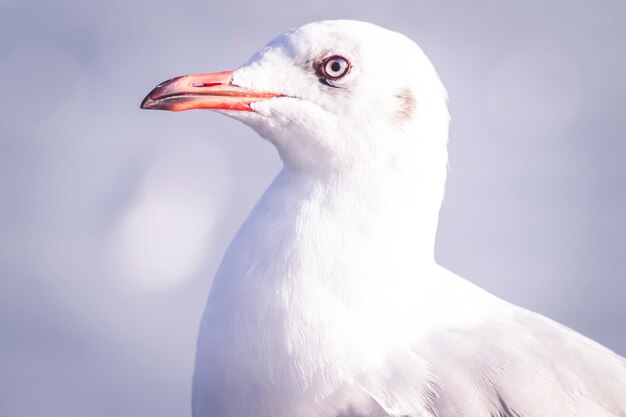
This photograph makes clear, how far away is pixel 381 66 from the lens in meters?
1.65

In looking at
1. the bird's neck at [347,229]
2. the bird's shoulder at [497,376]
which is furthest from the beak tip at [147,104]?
the bird's shoulder at [497,376]

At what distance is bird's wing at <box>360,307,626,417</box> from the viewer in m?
1.55

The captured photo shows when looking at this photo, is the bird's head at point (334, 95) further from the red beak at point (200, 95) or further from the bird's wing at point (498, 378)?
the bird's wing at point (498, 378)

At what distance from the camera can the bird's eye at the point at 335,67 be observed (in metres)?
1.64

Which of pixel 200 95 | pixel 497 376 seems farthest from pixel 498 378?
pixel 200 95

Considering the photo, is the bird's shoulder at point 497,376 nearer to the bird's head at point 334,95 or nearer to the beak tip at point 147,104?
the bird's head at point 334,95

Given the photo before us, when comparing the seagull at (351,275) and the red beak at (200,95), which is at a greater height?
the red beak at (200,95)

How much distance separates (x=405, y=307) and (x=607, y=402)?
41 centimetres

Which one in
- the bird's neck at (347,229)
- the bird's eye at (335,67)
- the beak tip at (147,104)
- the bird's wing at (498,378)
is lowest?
the bird's wing at (498,378)

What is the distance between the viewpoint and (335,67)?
64.7 inches

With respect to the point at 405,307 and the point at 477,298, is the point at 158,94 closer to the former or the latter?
the point at 405,307

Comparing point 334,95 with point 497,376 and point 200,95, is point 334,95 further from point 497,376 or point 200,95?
point 497,376

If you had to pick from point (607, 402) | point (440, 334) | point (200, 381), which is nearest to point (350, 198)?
point (440, 334)

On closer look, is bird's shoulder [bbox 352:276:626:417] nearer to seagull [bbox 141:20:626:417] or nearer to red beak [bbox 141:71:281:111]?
seagull [bbox 141:20:626:417]
